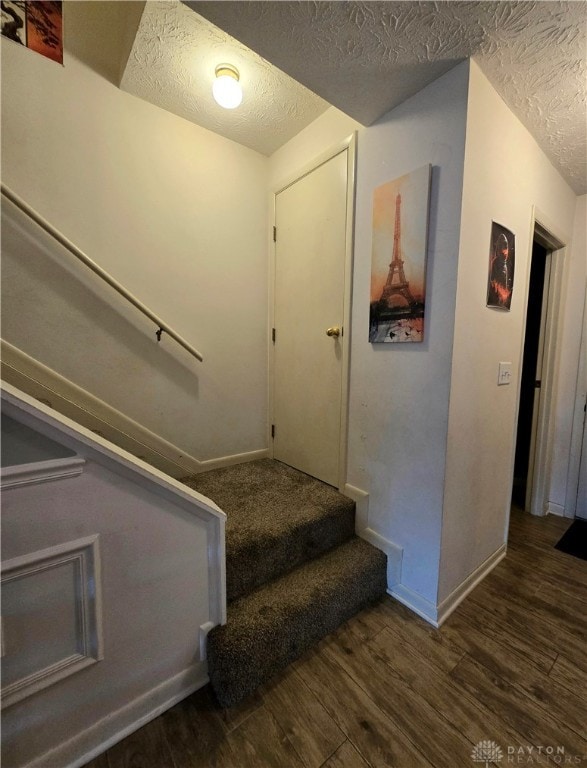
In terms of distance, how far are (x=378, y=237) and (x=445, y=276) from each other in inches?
16.6

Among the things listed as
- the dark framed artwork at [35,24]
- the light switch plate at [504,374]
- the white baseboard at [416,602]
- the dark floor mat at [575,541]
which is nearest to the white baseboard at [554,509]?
Result: the dark floor mat at [575,541]

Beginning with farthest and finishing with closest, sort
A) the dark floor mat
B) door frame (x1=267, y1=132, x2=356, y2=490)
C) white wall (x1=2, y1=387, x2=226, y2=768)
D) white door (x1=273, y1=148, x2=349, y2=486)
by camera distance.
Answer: the dark floor mat → white door (x1=273, y1=148, x2=349, y2=486) → door frame (x1=267, y1=132, x2=356, y2=490) → white wall (x1=2, y1=387, x2=226, y2=768)

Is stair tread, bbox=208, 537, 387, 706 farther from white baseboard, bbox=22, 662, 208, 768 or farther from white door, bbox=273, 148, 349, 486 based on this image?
white door, bbox=273, 148, 349, 486

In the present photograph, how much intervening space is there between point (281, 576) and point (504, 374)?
1553mm

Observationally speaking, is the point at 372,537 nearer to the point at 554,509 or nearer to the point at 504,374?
the point at 504,374

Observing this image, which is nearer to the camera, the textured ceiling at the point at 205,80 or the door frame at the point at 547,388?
the textured ceiling at the point at 205,80

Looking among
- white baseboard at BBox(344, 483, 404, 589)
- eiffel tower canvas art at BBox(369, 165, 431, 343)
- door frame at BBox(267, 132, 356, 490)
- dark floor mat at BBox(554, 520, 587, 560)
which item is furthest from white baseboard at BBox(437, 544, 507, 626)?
eiffel tower canvas art at BBox(369, 165, 431, 343)

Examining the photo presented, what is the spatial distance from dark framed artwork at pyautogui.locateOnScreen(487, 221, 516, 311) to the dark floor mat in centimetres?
169

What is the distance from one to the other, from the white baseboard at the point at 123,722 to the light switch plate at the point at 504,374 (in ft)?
6.10

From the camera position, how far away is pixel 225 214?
2.06 metres

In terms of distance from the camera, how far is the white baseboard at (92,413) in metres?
1.38

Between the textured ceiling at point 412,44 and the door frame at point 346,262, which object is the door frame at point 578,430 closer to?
the textured ceiling at point 412,44

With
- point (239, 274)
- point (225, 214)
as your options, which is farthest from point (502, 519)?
point (225, 214)

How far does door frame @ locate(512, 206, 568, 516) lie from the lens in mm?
2156
